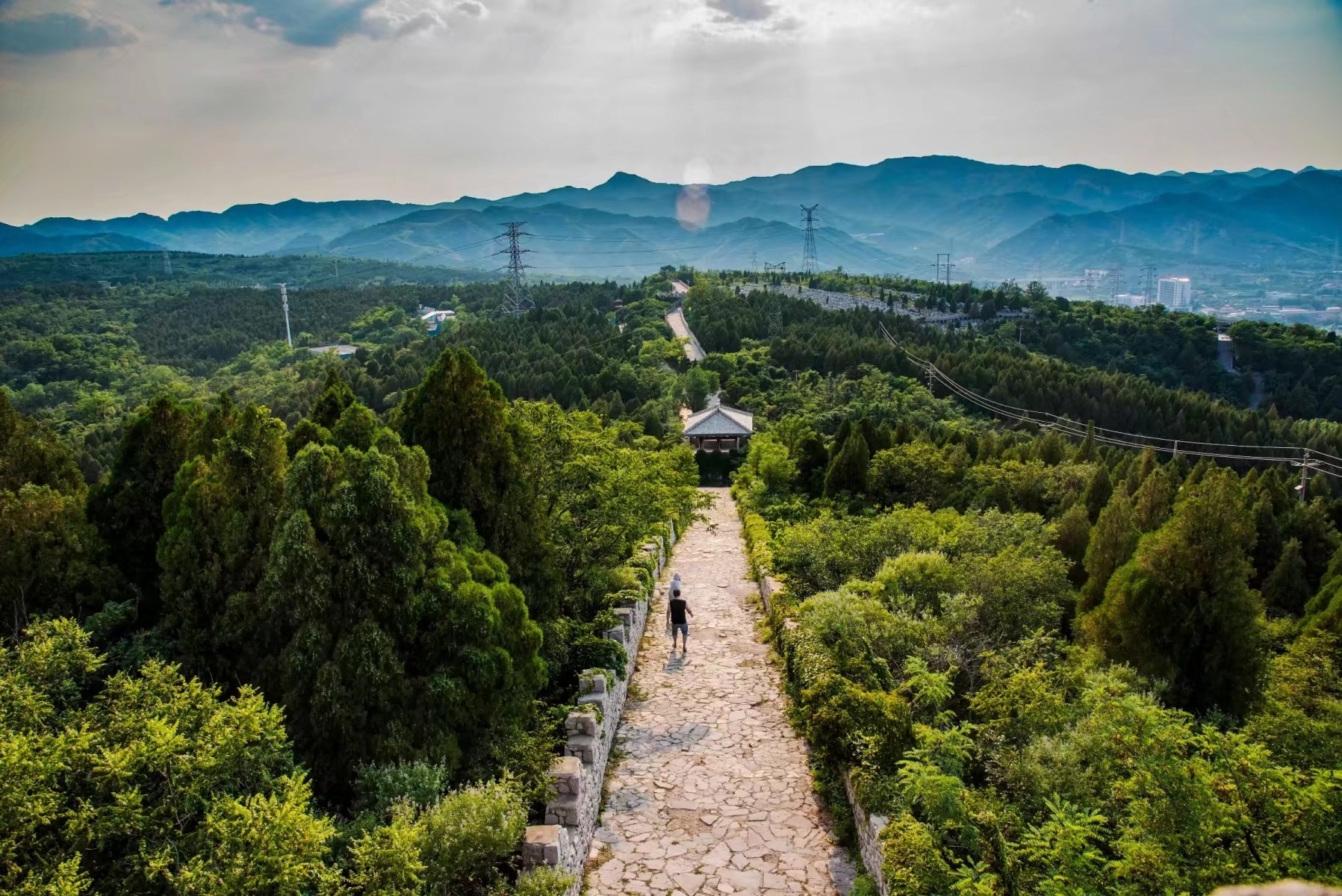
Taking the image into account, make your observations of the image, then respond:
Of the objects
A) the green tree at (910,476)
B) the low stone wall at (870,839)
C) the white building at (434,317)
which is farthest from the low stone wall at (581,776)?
the white building at (434,317)

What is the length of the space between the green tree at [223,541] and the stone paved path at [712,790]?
4.82 meters

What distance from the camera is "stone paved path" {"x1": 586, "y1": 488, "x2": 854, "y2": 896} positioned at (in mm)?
9250

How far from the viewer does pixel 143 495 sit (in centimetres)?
1147

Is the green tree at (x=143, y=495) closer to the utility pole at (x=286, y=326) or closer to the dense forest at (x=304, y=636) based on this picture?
the dense forest at (x=304, y=636)

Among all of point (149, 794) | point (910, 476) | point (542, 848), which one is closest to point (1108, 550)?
point (910, 476)

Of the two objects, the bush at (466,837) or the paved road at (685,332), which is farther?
the paved road at (685,332)

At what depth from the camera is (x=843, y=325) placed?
63.5m

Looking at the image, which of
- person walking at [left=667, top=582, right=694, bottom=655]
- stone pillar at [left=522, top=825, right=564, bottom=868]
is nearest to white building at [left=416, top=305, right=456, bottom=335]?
person walking at [left=667, top=582, right=694, bottom=655]

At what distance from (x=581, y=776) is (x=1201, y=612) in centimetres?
826

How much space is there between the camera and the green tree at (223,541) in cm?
941

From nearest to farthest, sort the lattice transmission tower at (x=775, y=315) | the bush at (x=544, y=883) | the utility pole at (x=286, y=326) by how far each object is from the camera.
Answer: the bush at (x=544, y=883)
the lattice transmission tower at (x=775, y=315)
the utility pole at (x=286, y=326)

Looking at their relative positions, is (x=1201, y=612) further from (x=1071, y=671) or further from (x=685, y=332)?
(x=685, y=332)

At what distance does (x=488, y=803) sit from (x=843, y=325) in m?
59.0

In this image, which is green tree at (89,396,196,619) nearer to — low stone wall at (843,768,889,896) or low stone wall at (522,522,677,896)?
low stone wall at (522,522,677,896)
